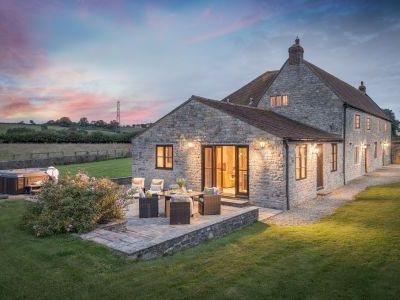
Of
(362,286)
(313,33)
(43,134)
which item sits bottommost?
(362,286)

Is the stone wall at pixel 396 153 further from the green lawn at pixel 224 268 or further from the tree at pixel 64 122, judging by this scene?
the tree at pixel 64 122

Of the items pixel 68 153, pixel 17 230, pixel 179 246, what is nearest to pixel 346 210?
pixel 179 246

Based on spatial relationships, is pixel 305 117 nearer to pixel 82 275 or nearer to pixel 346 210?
pixel 346 210

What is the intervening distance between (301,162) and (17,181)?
1421cm

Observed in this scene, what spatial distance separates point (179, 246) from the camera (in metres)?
7.58

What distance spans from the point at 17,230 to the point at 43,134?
30.6 meters

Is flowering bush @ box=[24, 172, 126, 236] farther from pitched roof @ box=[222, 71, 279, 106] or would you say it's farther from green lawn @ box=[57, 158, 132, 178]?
pitched roof @ box=[222, 71, 279, 106]

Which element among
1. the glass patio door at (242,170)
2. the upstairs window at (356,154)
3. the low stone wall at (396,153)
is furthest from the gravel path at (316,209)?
the low stone wall at (396,153)

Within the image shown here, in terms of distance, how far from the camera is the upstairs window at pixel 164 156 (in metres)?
16.4

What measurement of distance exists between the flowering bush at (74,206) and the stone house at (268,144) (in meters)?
5.94

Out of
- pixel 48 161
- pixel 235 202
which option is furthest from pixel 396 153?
pixel 48 161

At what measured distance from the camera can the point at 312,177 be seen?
1501 cm

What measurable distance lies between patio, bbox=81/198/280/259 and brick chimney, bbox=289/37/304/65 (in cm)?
1452

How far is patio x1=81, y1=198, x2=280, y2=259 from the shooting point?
7074mm
